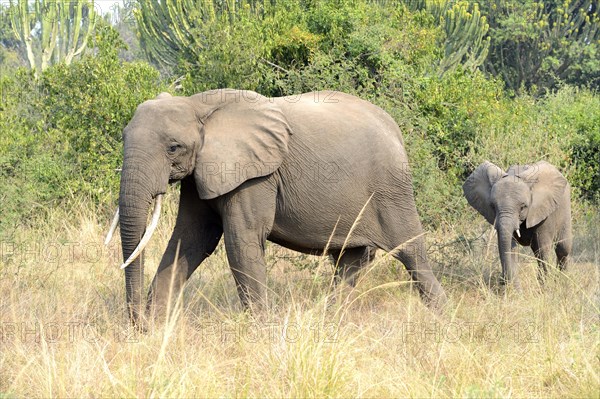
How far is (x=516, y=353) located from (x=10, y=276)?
15.4 feet

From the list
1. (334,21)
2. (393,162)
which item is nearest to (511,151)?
(334,21)

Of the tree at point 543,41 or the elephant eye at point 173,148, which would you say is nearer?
the elephant eye at point 173,148

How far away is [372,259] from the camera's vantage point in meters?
8.11

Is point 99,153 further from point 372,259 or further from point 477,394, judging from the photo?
point 477,394

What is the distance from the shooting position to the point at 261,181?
662cm

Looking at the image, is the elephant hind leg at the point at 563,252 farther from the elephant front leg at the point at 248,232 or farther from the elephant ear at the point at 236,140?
the elephant front leg at the point at 248,232

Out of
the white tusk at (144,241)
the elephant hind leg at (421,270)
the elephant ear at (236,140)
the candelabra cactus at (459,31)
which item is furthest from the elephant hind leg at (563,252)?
the candelabra cactus at (459,31)

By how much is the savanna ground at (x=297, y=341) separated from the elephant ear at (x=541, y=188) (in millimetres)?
555

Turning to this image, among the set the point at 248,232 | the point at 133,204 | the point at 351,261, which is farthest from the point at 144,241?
the point at 351,261

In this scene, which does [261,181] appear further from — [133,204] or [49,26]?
[49,26]

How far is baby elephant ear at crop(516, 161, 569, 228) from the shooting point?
9.14m

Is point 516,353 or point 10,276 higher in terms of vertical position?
point 516,353

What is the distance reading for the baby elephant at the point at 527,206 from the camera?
351 inches

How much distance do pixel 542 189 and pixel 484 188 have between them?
571 mm
